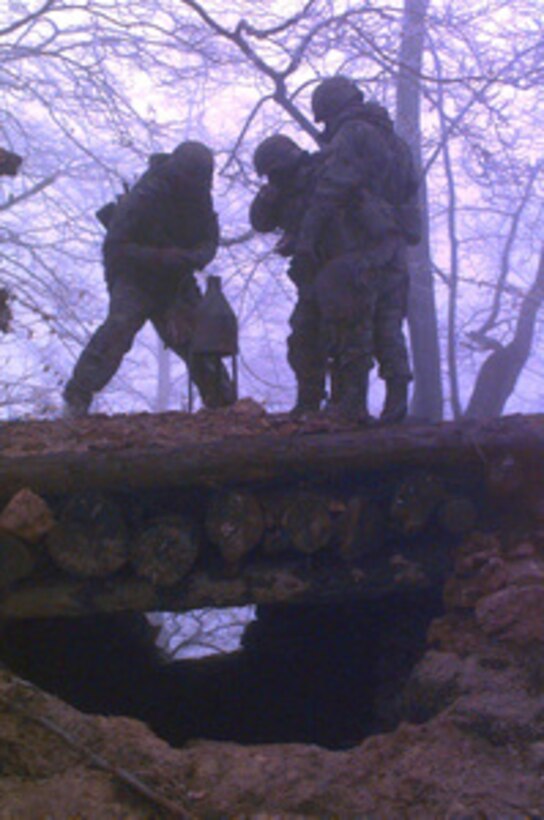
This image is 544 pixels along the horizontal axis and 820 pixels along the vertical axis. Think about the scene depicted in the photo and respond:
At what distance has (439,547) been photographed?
3.62m

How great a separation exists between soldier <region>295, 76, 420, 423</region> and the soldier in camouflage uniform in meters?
0.26

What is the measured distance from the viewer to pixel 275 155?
17.7 ft

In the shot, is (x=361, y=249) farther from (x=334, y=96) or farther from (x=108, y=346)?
(x=108, y=346)

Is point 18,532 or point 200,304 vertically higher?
point 200,304

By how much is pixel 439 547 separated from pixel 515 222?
11.8 m

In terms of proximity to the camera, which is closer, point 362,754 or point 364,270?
point 362,754

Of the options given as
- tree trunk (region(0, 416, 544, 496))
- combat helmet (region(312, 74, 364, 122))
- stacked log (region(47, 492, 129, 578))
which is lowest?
stacked log (region(47, 492, 129, 578))

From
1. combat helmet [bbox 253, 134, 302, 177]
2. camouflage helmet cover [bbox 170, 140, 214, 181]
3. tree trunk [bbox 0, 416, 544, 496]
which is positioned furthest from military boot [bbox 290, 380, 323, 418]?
tree trunk [bbox 0, 416, 544, 496]

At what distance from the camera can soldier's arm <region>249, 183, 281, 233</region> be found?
5527 mm

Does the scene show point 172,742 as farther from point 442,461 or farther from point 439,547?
point 442,461

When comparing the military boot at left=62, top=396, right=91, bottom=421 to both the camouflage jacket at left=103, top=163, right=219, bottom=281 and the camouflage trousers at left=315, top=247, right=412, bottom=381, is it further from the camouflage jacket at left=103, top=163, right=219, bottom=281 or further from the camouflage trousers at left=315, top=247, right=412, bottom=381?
the camouflage trousers at left=315, top=247, right=412, bottom=381

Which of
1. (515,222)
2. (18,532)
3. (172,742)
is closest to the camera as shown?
(18,532)

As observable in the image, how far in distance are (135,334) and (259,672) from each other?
94.1 inches

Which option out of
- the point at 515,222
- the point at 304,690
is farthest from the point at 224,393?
the point at 515,222
